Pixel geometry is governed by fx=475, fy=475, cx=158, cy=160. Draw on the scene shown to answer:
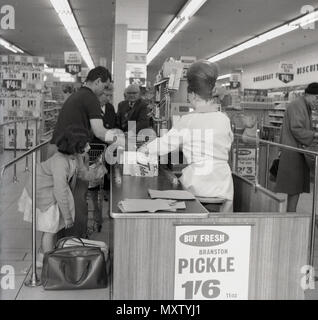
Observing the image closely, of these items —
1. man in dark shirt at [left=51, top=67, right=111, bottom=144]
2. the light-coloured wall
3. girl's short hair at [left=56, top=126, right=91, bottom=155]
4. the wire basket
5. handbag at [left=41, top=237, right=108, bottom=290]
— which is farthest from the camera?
the light-coloured wall

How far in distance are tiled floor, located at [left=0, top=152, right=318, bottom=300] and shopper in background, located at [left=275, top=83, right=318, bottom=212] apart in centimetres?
64

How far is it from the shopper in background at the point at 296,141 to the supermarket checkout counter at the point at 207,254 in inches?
97.4

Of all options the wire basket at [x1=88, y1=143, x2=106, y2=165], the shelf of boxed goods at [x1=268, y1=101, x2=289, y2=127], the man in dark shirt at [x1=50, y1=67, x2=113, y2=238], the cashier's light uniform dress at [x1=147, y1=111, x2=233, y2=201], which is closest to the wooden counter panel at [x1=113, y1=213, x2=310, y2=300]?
the cashier's light uniform dress at [x1=147, y1=111, x2=233, y2=201]

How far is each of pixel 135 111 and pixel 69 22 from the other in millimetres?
8958

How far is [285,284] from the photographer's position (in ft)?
8.65

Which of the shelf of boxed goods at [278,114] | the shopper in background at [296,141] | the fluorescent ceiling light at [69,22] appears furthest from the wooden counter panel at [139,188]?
the shelf of boxed goods at [278,114]

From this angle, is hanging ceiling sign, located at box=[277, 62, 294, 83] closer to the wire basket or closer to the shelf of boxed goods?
the shelf of boxed goods

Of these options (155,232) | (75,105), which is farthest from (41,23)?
(155,232)

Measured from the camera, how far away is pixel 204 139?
2896mm

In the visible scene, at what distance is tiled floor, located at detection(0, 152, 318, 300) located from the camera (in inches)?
138

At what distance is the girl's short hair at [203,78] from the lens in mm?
2807

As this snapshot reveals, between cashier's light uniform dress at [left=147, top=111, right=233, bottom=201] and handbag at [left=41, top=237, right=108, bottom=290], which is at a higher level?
cashier's light uniform dress at [left=147, top=111, right=233, bottom=201]

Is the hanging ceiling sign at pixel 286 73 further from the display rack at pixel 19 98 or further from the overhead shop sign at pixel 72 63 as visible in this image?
the display rack at pixel 19 98
